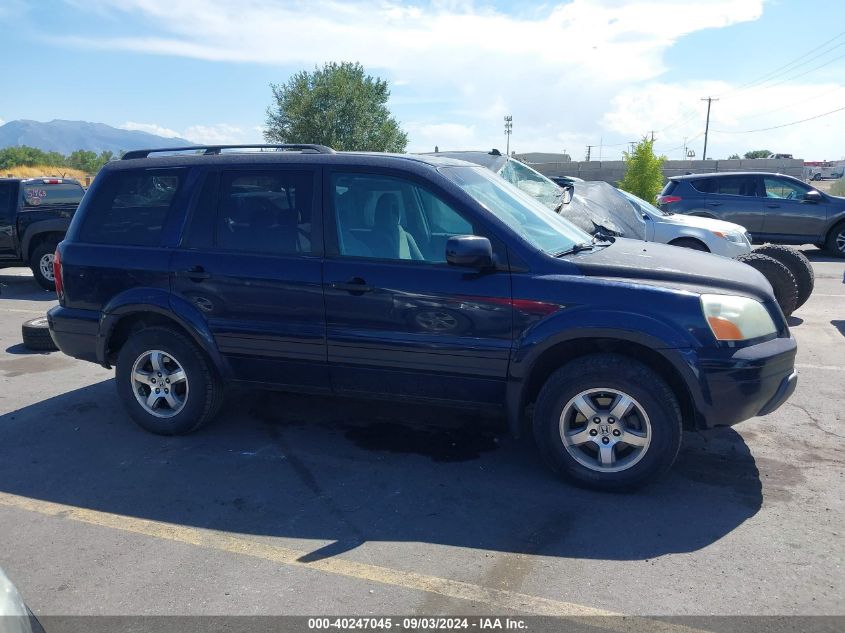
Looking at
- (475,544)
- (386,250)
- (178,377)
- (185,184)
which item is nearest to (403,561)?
(475,544)

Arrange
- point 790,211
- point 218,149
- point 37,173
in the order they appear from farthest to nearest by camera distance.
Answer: point 37,173
point 790,211
point 218,149

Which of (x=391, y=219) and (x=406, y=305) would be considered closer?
(x=406, y=305)

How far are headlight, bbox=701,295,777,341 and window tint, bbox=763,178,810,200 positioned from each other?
38.2 feet

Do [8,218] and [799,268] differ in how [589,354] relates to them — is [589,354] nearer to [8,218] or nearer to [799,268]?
[799,268]

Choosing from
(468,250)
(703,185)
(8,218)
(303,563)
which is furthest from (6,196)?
(703,185)

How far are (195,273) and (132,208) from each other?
792 millimetres

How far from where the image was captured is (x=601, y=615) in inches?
117

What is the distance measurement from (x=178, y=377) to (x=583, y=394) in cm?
275

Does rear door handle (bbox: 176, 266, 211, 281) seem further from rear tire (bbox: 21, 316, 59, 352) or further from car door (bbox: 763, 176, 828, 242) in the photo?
car door (bbox: 763, 176, 828, 242)

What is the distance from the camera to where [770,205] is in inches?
558

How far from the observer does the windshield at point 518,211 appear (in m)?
4.32

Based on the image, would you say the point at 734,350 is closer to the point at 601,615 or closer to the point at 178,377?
the point at 601,615

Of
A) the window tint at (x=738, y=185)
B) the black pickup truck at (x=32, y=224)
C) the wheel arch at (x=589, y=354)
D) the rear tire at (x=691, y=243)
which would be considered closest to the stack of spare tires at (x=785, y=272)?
the rear tire at (x=691, y=243)

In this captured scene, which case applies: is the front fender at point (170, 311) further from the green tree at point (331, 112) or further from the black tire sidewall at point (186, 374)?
the green tree at point (331, 112)
